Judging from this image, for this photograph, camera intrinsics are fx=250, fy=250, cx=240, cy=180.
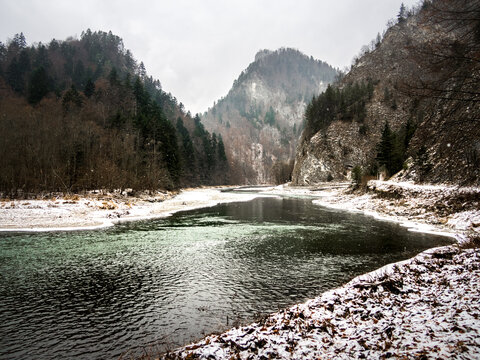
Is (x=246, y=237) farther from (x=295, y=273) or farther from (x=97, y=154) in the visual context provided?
(x=97, y=154)

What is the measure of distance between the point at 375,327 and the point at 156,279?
8624 millimetres

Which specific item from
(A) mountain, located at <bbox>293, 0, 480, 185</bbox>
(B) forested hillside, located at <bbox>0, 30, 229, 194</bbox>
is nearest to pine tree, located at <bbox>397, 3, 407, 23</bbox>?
(A) mountain, located at <bbox>293, 0, 480, 185</bbox>

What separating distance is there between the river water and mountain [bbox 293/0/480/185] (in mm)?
6893

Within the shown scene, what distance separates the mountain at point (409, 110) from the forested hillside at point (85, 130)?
145 ft

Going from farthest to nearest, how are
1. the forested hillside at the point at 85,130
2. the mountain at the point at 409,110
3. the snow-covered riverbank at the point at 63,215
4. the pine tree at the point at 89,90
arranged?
the pine tree at the point at 89,90, the forested hillside at the point at 85,130, the snow-covered riverbank at the point at 63,215, the mountain at the point at 409,110

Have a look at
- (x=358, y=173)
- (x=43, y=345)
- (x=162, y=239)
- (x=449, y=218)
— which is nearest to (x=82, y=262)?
(x=162, y=239)

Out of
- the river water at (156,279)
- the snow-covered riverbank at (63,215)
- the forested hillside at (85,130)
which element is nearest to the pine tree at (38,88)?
the forested hillside at (85,130)

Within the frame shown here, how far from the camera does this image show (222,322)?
7352 mm

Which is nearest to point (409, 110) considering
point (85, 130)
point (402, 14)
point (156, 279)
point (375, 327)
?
point (402, 14)

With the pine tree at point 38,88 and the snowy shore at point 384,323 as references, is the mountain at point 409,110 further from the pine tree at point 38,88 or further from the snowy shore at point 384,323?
the pine tree at point 38,88

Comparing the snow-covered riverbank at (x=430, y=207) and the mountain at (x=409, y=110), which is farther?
the snow-covered riverbank at (x=430, y=207)

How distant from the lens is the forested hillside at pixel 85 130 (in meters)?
38.3

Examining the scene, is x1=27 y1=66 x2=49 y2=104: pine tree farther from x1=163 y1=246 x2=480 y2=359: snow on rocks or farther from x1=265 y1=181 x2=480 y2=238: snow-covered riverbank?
x1=163 y1=246 x2=480 y2=359: snow on rocks

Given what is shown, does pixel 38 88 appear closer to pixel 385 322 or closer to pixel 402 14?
pixel 385 322
